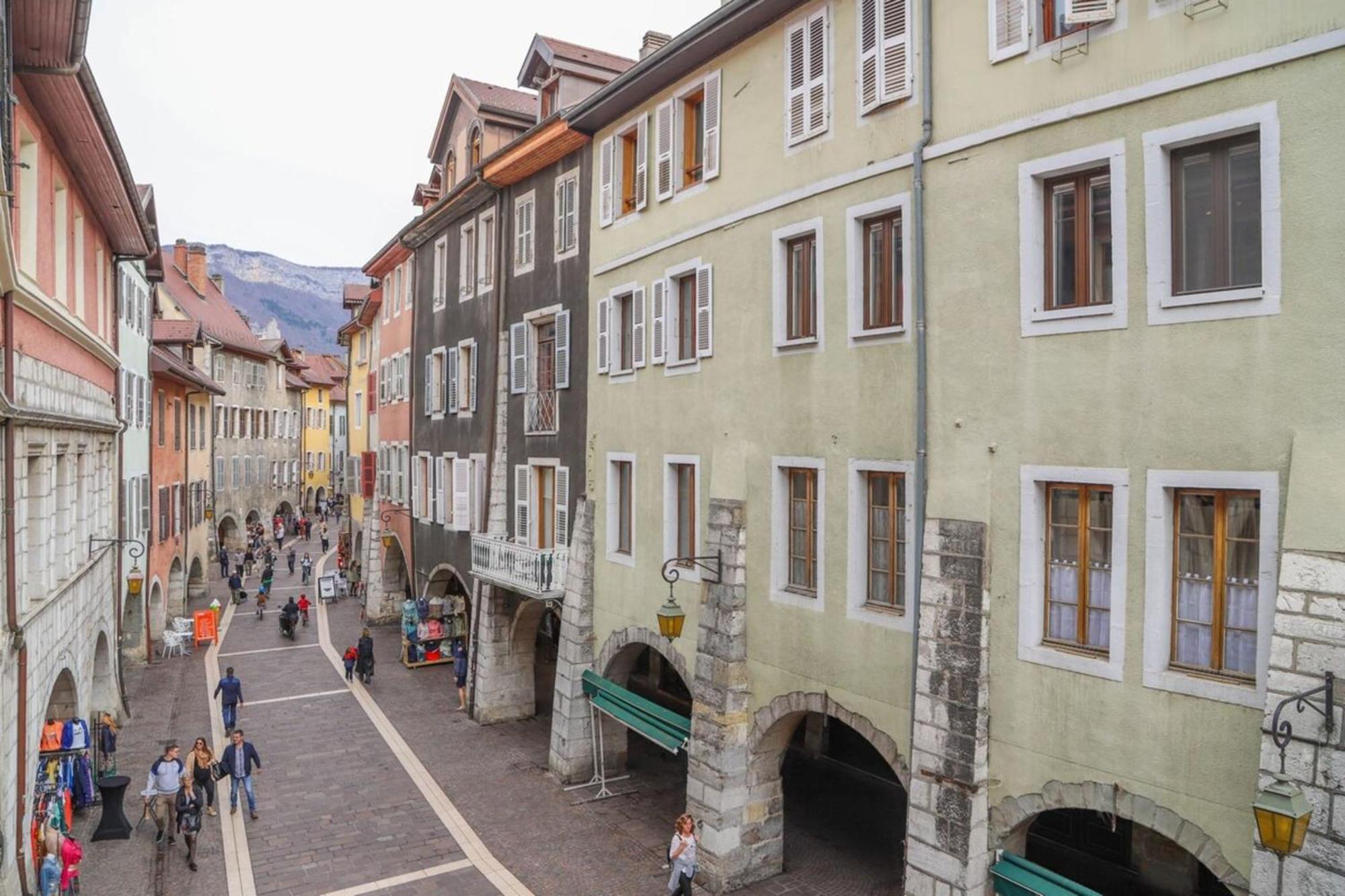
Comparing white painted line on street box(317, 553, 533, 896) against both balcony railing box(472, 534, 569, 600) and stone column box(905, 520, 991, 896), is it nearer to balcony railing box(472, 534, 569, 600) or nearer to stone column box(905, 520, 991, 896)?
balcony railing box(472, 534, 569, 600)

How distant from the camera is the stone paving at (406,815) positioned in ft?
46.9

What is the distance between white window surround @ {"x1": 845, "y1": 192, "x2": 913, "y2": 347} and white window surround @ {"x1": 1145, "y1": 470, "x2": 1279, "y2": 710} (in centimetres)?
369

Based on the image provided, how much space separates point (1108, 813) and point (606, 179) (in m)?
14.3

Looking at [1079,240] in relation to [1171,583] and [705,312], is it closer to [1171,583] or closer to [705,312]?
[1171,583]

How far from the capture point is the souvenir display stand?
28859 millimetres

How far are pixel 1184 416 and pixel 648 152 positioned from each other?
1125 centimetres

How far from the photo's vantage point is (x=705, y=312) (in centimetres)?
1495

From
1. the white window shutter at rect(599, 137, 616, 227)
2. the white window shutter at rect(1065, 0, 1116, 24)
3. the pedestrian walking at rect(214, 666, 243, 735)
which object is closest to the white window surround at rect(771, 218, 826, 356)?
the white window shutter at rect(1065, 0, 1116, 24)

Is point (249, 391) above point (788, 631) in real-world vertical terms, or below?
above

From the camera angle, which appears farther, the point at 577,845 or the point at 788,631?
the point at 577,845

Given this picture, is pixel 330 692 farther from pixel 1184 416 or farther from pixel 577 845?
pixel 1184 416

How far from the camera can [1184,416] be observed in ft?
27.6

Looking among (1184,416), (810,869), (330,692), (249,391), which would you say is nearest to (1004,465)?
(1184,416)

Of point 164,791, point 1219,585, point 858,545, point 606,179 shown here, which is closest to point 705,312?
point 858,545
